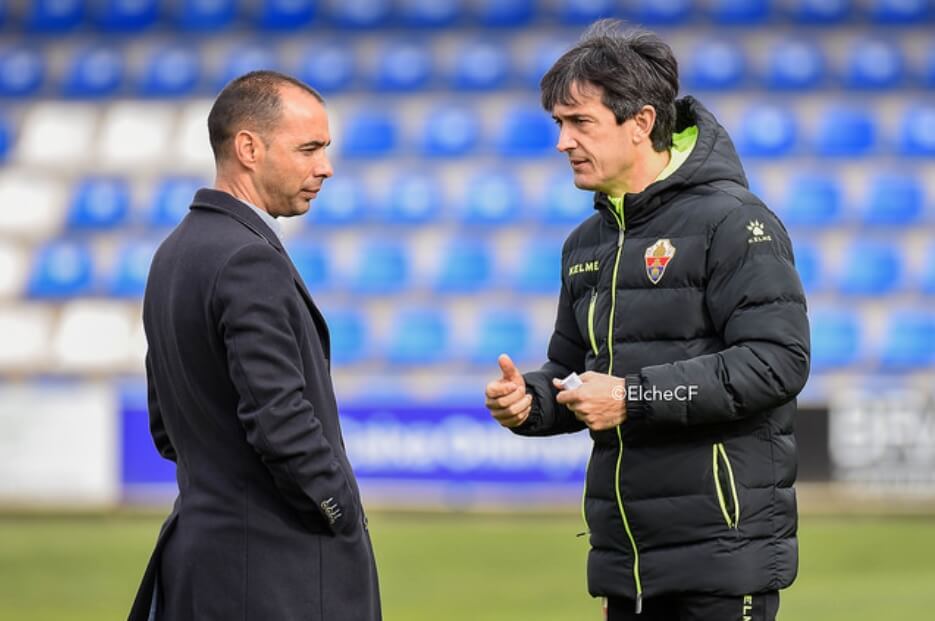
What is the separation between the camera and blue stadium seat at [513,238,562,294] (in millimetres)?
13414

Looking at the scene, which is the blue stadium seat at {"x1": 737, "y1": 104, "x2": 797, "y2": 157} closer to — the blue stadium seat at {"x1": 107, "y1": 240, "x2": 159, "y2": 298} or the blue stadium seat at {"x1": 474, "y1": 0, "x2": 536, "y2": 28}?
the blue stadium seat at {"x1": 474, "y1": 0, "x2": 536, "y2": 28}

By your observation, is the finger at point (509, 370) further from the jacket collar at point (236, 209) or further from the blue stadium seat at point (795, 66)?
the blue stadium seat at point (795, 66)

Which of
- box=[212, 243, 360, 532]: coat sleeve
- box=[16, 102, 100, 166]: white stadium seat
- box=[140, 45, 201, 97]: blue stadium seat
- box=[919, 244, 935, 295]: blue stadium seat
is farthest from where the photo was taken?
box=[140, 45, 201, 97]: blue stadium seat

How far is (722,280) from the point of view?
3.22 meters

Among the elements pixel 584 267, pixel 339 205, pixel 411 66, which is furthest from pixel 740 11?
pixel 584 267

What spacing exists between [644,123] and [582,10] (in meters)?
11.7

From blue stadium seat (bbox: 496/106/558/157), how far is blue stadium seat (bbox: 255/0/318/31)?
2280mm

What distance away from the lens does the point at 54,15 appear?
50.6ft

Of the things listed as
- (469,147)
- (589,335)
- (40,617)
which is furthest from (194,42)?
(589,335)

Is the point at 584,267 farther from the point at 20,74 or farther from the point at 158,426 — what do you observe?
the point at 20,74

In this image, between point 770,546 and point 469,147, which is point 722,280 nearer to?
point 770,546

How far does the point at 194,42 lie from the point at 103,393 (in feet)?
14.8

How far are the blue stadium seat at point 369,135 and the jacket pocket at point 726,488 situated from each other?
11250 millimetres

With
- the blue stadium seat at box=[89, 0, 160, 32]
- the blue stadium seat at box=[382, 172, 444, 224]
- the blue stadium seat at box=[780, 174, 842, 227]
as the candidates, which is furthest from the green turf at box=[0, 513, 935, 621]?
the blue stadium seat at box=[89, 0, 160, 32]
